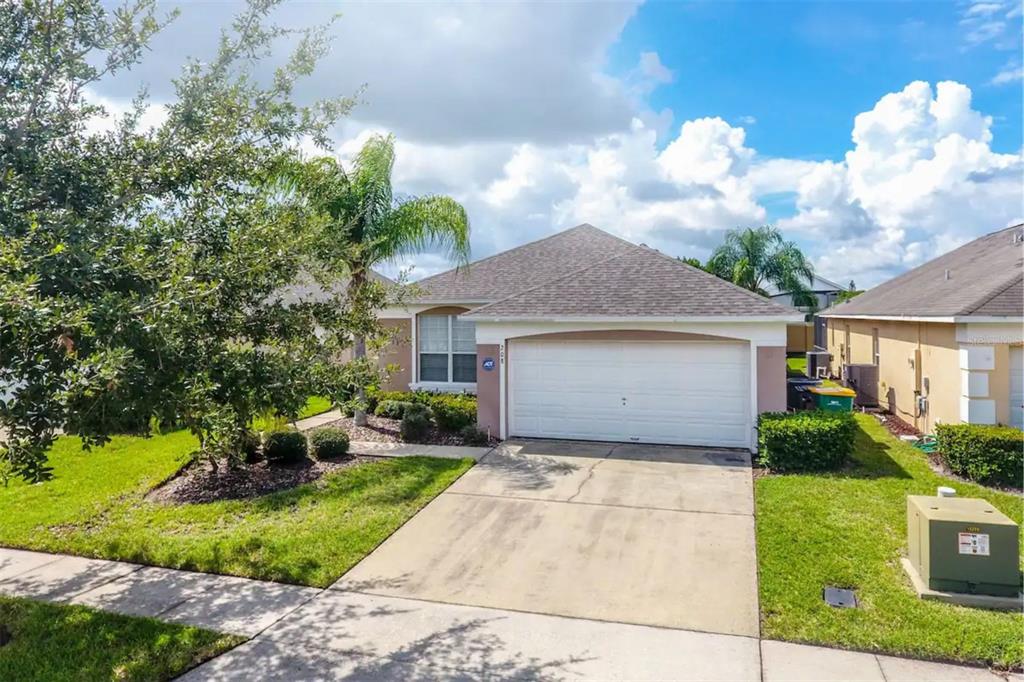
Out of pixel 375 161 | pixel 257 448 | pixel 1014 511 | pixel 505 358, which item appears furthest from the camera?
pixel 375 161

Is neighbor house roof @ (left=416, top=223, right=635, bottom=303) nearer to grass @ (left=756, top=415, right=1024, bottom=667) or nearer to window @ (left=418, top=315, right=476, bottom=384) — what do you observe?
window @ (left=418, top=315, right=476, bottom=384)

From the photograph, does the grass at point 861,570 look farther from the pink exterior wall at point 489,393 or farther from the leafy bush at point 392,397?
the leafy bush at point 392,397

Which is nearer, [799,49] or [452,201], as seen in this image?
[799,49]

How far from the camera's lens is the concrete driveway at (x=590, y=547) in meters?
6.11

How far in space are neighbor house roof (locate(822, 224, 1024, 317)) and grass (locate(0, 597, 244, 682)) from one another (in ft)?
40.9

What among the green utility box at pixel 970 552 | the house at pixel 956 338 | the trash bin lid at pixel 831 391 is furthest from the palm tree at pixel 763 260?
the green utility box at pixel 970 552

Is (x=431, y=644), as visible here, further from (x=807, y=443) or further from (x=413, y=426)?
(x=413, y=426)

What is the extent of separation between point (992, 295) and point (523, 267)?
11362 mm

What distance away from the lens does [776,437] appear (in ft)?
34.9

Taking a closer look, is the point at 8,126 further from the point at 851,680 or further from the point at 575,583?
the point at 851,680

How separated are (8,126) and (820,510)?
9841mm

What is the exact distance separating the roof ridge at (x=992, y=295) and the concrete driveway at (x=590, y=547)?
485 cm

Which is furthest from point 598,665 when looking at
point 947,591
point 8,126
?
point 8,126

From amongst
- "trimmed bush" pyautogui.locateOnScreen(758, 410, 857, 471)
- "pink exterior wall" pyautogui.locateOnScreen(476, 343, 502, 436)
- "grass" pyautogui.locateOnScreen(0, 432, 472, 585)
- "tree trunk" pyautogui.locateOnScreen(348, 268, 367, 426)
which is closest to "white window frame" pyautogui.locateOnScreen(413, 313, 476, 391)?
"tree trunk" pyautogui.locateOnScreen(348, 268, 367, 426)
